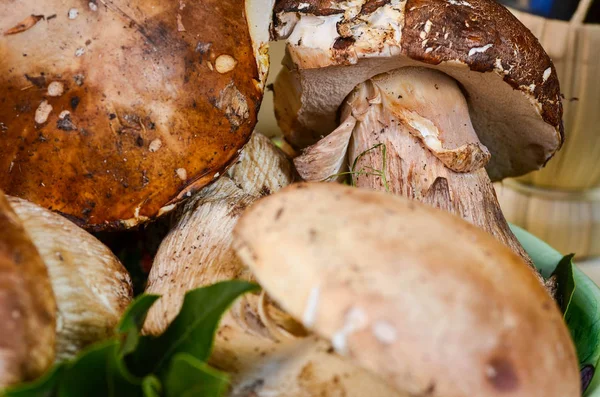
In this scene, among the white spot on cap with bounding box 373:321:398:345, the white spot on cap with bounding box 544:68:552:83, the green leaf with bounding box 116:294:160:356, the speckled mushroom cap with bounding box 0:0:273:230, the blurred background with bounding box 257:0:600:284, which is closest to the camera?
the white spot on cap with bounding box 373:321:398:345

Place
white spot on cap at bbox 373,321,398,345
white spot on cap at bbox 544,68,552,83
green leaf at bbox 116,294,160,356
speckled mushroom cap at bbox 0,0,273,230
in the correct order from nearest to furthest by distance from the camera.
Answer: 1. white spot on cap at bbox 373,321,398,345
2. green leaf at bbox 116,294,160,356
3. speckled mushroom cap at bbox 0,0,273,230
4. white spot on cap at bbox 544,68,552,83

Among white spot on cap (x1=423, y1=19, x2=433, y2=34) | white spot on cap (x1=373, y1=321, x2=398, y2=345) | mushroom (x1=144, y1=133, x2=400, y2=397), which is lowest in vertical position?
mushroom (x1=144, y1=133, x2=400, y2=397)

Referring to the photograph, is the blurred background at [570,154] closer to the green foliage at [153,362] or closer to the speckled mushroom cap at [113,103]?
the speckled mushroom cap at [113,103]

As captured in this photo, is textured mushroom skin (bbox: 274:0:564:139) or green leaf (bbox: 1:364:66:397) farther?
textured mushroom skin (bbox: 274:0:564:139)

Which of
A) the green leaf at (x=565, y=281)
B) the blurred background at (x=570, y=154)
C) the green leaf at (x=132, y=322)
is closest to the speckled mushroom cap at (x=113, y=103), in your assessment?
the green leaf at (x=132, y=322)

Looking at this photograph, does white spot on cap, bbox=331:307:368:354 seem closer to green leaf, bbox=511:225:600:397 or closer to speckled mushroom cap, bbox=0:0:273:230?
speckled mushroom cap, bbox=0:0:273:230

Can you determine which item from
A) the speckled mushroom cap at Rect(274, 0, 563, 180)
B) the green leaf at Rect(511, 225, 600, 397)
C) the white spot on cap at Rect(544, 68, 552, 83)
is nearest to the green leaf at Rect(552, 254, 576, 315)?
the green leaf at Rect(511, 225, 600, 397)

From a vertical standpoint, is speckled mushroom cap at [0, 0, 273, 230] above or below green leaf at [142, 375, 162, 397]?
above

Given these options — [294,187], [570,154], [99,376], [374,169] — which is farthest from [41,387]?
[570,154]
